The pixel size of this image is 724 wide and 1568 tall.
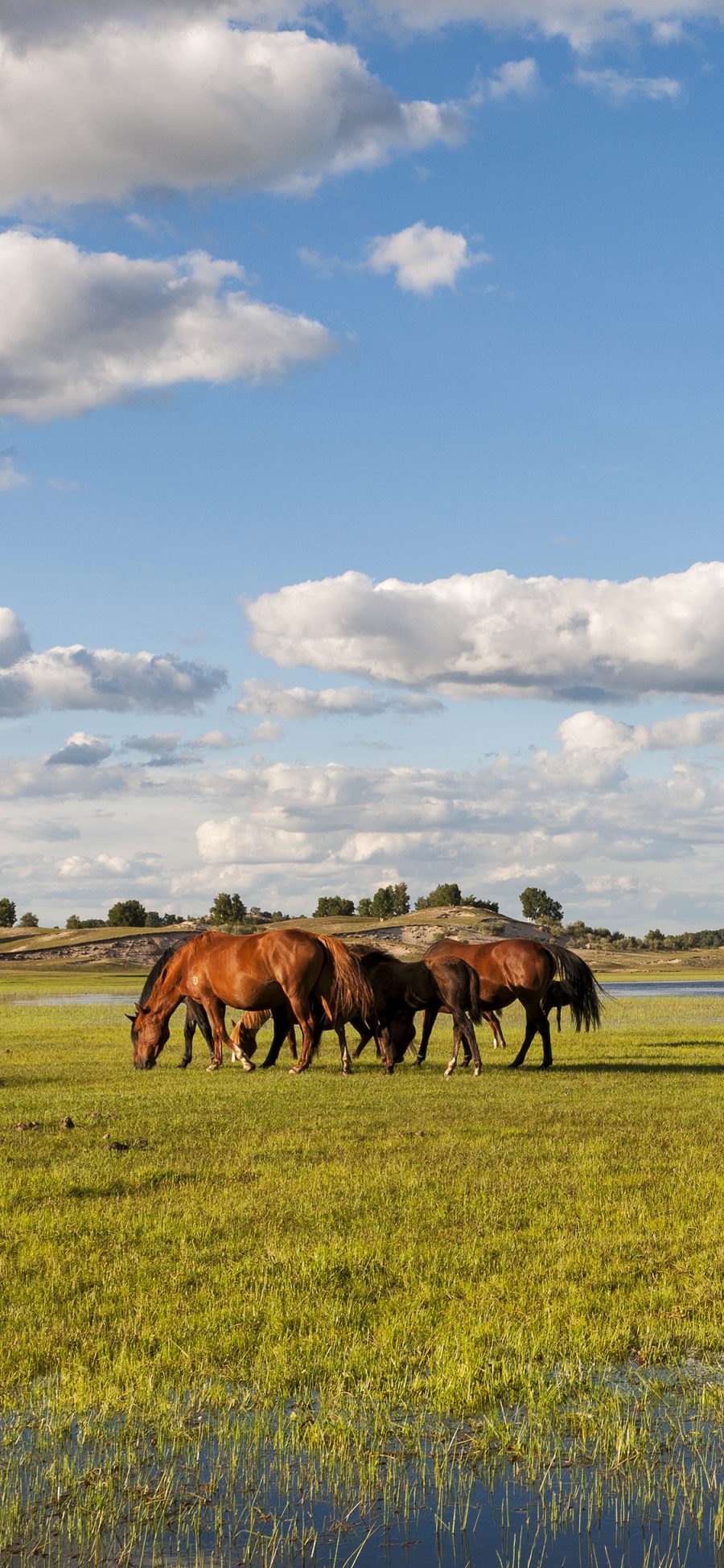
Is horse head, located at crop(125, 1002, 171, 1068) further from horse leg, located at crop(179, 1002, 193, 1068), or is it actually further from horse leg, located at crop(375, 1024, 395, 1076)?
horse leg, located at crop(375, 1024, 395, 1076)

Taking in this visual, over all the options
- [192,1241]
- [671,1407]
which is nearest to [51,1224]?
[192,1241]

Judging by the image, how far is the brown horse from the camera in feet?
67.3

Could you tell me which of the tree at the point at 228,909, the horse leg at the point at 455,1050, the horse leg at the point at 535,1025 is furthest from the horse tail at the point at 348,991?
the tree at the point at 228,909

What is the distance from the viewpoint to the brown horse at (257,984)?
20500mm

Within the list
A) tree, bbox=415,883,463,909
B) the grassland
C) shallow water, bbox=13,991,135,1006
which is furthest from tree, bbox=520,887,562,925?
the grassland

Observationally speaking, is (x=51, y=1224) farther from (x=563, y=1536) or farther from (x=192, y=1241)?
(x=563, y=1536)

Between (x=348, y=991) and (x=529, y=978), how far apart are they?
4.03m

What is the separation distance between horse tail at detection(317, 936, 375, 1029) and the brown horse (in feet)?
0.04

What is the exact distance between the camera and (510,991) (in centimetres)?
2314

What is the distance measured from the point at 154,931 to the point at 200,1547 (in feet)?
412

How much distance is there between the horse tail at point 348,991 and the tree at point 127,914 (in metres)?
136

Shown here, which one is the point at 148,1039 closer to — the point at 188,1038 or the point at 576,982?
the point at 188,1038

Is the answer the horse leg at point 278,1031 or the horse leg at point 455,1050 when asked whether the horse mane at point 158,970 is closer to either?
the horse leg at point 278,1031

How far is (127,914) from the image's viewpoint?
153875 millimetres
